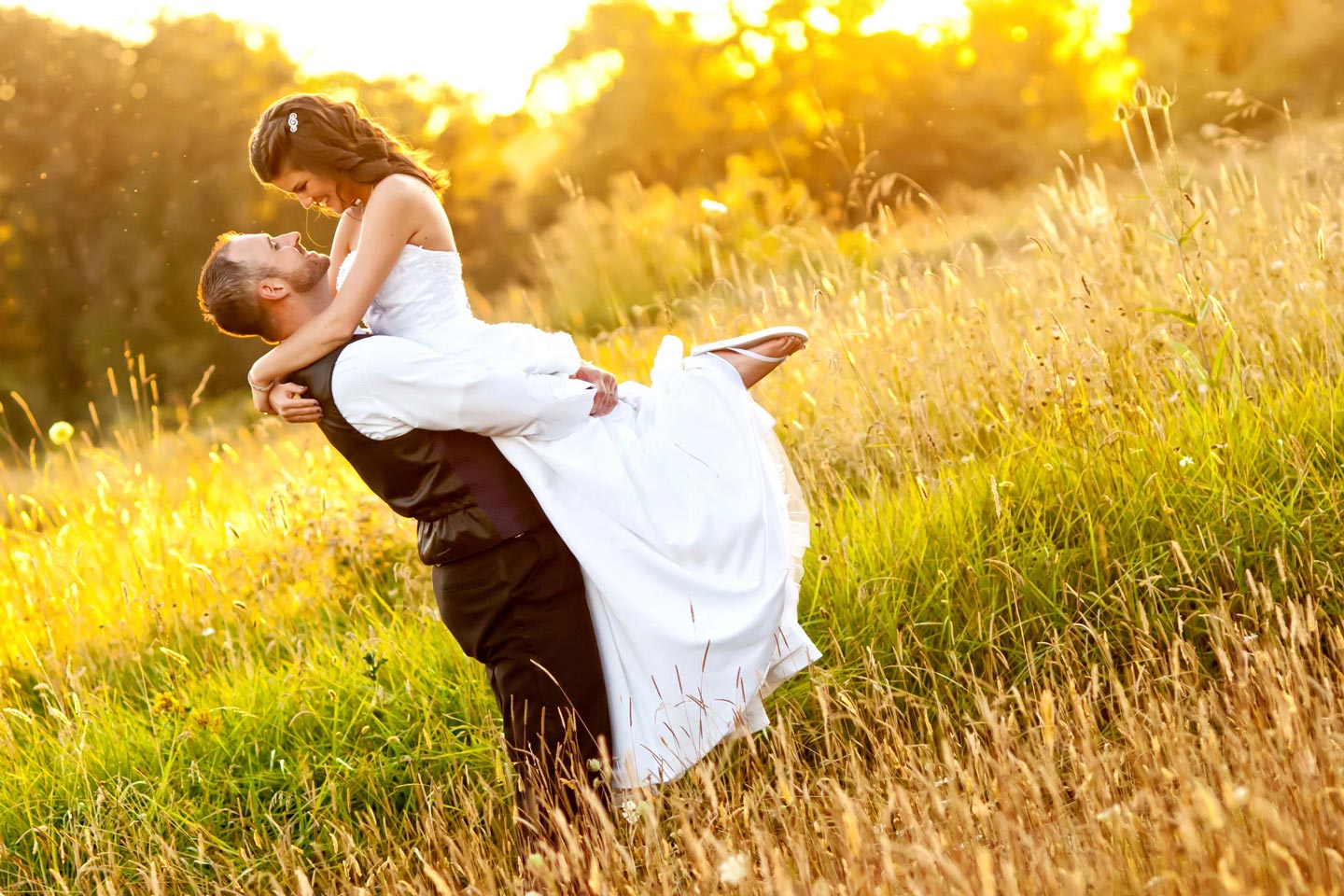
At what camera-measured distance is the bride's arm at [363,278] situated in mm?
3080

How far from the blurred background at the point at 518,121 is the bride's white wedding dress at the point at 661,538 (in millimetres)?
18805

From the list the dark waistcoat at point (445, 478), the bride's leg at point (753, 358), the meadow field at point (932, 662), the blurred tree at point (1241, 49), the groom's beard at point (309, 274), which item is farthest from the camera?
the blurred tree at point (1241, 49)

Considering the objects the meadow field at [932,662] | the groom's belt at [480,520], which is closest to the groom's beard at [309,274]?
the groom's belt at [480,520]

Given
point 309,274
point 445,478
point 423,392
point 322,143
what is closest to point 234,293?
point 309,274

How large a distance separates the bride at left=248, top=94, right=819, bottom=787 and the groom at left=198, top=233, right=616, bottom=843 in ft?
0.21

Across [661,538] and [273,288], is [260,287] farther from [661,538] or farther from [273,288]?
[661,538]

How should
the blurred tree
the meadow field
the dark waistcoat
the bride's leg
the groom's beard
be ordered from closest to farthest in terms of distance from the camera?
the meadow field → the dark waistcoat → the groom's beard → the bride's leg → the blurred tree

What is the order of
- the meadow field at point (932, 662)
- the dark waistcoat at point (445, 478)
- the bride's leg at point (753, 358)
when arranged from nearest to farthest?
the meadow field at point (932, 662), the dark waistcoat at point (445, 478), the bride's leg at point (753, 358)

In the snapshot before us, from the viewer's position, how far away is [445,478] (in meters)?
3.12

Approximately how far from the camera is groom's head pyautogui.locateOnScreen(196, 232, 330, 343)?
10.3 feet

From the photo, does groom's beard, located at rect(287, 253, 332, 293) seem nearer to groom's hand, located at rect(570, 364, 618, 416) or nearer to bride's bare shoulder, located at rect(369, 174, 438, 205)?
bride's bare shoulder, located at rect(369, 174, 438, 205)

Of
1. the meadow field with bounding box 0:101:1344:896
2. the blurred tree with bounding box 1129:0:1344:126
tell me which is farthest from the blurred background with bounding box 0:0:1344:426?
the meadow field with bounding box 0:101:1344:896

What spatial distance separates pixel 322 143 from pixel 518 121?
22929 millimetres

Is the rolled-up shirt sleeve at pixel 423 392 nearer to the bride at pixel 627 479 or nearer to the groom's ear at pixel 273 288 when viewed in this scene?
the bride at pixel 627 479
